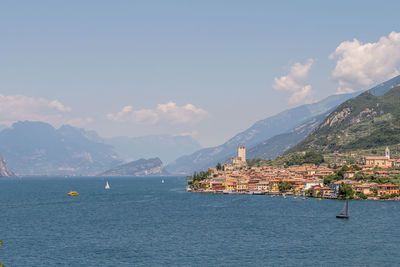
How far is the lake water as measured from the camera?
88375 mm

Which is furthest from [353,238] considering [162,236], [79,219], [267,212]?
[79,219]

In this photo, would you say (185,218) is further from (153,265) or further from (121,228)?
(153,265)

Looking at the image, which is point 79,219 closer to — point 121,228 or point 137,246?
point 121,228

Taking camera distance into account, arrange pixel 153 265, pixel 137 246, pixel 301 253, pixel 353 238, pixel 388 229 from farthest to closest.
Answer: pixel 388 229
pixel 353 238
pixel 137 246
pixel 301 253
pixel 153 265

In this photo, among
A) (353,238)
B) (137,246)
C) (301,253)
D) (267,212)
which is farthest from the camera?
(267,212)

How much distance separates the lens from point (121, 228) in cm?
12519

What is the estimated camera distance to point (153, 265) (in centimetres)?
8419

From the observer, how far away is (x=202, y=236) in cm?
11144

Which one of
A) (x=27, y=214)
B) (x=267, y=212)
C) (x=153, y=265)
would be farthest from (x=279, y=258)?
(x=27, y=214)

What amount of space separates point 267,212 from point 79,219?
5676 cm

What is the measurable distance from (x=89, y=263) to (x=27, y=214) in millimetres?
84261

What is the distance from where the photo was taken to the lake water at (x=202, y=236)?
8838cm

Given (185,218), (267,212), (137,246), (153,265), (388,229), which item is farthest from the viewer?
(267,212)

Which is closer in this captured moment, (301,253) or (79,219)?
(301,253)
